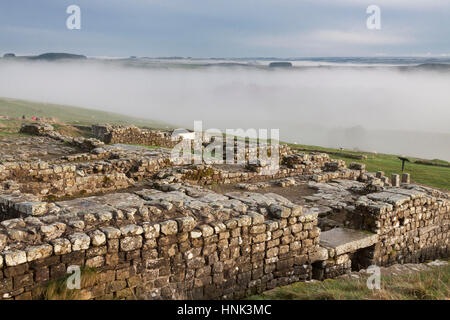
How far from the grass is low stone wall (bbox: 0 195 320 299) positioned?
0.69m

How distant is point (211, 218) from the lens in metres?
7.50

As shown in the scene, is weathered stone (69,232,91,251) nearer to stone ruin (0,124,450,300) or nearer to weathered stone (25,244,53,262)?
stone ruin (0,124,450,300)

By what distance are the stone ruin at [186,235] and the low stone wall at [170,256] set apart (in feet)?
0.05

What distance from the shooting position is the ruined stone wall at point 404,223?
401 inches

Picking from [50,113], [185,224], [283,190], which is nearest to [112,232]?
[185,224]

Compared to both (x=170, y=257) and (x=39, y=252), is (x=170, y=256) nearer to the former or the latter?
(x=170, y=257)

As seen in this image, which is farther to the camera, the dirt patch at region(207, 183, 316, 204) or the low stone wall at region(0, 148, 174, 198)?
the dirt patch at region(207, 183, 316, 204)

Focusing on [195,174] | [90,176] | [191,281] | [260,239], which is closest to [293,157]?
[195,174]

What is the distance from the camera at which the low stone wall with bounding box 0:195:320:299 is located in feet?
18.4

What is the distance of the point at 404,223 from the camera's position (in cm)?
1084

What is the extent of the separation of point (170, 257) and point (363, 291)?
312 centimetres

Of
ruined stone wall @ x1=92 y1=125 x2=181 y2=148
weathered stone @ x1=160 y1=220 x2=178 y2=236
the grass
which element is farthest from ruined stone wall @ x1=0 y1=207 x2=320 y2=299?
ruined stone wall @ x1=92 y1=125 x2=181 y2=148

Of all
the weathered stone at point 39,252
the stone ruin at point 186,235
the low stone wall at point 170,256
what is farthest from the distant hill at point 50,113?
the weathered stone at point 39,252

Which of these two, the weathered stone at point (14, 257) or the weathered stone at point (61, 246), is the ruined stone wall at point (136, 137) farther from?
the weathered stone at point (14, 257)
